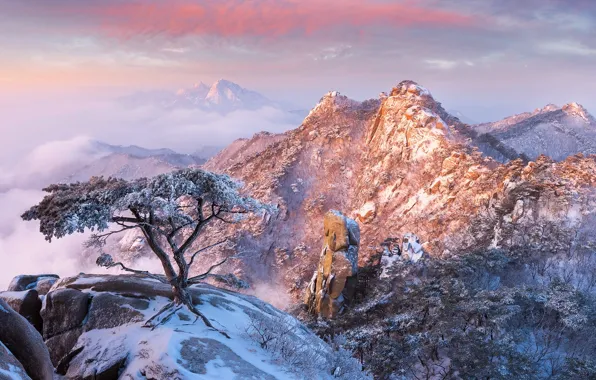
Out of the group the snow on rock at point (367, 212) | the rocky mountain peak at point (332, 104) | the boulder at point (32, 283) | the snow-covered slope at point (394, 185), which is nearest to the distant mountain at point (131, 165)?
the rocky mountain peak at point (332, 104)

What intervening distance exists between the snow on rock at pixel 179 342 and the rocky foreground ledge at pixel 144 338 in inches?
1.2

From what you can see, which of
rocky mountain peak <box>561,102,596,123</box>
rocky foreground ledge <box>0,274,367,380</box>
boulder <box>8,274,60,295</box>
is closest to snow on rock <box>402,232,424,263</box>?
rocky foreground ledge <box>0,274,367,380</box>

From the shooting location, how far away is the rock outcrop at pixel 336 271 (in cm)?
3462

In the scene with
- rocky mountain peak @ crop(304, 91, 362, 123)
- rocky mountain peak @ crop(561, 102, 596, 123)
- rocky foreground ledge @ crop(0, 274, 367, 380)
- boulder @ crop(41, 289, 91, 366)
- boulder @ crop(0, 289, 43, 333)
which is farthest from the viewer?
rocky mountain peak @ crop(561, 102, 596, 123)

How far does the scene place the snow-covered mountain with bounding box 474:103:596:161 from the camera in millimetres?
71438

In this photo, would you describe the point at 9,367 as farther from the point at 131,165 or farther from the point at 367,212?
the point at 131,165

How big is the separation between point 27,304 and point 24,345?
6.74m

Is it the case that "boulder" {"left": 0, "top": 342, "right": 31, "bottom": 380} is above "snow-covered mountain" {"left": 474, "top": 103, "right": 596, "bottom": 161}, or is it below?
below

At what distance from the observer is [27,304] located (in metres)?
14.0

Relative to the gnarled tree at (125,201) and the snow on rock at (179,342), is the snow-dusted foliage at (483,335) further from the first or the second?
the gnarled tree at (125,201)

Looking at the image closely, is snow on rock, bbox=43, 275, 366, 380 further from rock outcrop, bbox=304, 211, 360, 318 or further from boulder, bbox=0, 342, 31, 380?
rock outcrop, bbox=304, 211, 360, 318

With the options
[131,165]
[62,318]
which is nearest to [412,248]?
[62,318]

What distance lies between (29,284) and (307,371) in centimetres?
1335

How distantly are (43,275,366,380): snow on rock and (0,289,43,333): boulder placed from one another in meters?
0.74
